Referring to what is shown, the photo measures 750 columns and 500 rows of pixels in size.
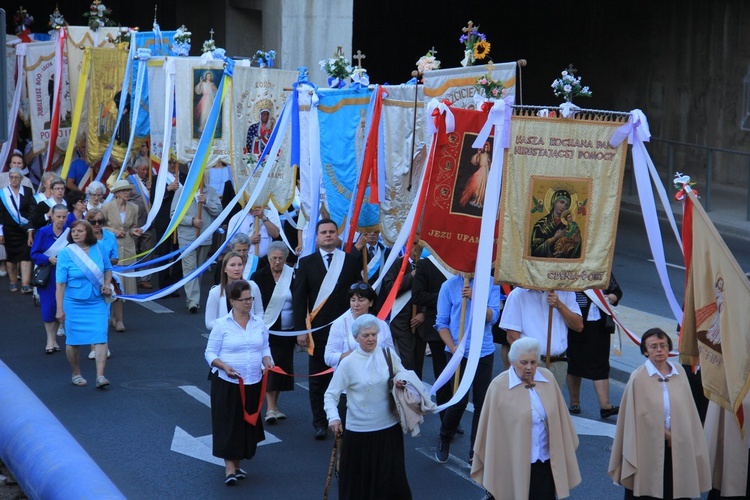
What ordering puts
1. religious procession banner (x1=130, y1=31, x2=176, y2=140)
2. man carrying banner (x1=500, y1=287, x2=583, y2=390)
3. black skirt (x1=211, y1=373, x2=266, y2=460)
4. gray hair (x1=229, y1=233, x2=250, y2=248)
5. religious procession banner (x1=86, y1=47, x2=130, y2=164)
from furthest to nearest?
religious procession banner (x1=86, y1=47, x2=130, y2=164) < religious procession banner (x1=130, y1=31, x2=176, y2=140) < gray hair (x1=229, y1=233, x2=250, y2=248) < man carrying banner (x1=500, y1=287, x2=583, y2=390) < black skirt (x1=211, y1=373, x2=266, y2=460)

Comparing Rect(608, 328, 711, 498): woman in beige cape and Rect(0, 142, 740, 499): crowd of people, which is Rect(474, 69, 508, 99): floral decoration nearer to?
Rect(0, 142, 740, 499): crowd of people

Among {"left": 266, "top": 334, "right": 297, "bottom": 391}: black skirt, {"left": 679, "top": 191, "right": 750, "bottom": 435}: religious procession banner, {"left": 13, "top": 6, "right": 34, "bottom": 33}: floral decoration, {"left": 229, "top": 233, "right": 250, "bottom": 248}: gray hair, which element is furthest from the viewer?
{"left": 13, "top": 6, "right": 34, "bottom": 33}: floral decoration

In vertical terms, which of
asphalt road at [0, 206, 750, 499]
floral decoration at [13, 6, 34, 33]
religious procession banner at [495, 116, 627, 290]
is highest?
floral decoration at [13, 6, 34, 33]

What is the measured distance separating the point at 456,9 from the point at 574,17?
554 centimetres

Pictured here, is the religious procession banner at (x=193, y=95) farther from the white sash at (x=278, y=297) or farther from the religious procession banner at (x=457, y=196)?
the religious procession banner at (x=457, y=196)

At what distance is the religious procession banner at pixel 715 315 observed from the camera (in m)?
6.68

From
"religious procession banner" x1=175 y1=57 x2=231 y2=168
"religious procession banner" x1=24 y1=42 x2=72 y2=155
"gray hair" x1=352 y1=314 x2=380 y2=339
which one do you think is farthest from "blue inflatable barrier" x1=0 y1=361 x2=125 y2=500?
"religious procession banner" x1=24 y1=42 x2=72 y2=155

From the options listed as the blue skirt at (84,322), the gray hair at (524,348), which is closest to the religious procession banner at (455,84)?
the blue skirt at (84,322)

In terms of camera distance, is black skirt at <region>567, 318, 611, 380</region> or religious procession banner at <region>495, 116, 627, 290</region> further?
black skirt at <region>567, 318, 611, 380</region>

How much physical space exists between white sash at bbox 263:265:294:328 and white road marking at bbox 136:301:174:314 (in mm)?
4942

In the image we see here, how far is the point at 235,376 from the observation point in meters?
8.51

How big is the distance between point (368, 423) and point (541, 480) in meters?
1.19

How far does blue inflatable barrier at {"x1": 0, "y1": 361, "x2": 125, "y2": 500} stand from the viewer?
6.20 meters

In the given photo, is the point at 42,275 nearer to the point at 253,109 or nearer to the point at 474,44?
the point at 253,109
